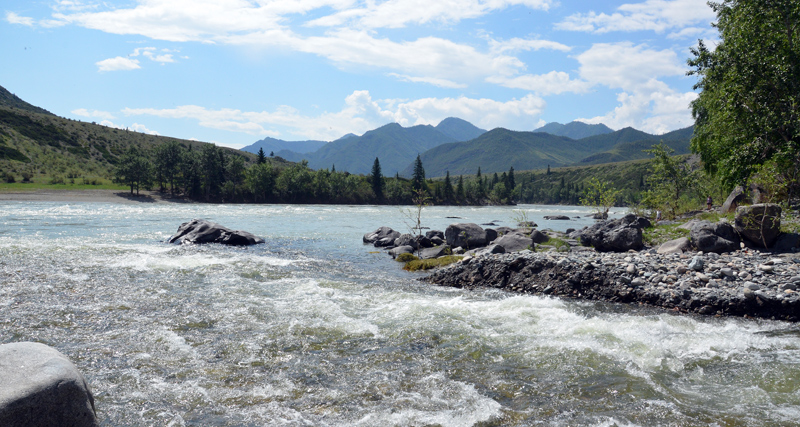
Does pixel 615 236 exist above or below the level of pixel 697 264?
above

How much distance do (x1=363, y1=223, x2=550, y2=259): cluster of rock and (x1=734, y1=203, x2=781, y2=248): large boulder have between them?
9.24 meters

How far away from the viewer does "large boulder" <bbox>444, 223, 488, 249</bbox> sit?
25.4m

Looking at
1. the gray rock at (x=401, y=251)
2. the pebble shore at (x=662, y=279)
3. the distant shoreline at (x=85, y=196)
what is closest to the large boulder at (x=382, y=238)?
the gray rock at (x=401, y=251)

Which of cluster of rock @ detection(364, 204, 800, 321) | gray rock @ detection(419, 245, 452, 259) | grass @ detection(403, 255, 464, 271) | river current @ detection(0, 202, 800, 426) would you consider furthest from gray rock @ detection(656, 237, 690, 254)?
gray rock @ detection(419, 245, 452, 259)

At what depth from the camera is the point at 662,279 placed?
13.8m

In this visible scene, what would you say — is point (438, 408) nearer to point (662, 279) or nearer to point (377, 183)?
point (662, 279)

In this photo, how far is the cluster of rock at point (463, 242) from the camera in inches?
910

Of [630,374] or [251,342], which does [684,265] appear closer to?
[630,374]

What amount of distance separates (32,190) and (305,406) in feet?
317

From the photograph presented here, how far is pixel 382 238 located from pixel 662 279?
62.8 feet

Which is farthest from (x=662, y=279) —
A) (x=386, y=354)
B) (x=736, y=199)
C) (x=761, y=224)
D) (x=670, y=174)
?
(x=670, y=174)

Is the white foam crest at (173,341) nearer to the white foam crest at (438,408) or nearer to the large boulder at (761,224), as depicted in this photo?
the white foam crest at (438,408)

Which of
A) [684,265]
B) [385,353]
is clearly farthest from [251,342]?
[684,265]

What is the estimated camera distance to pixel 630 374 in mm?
8086
